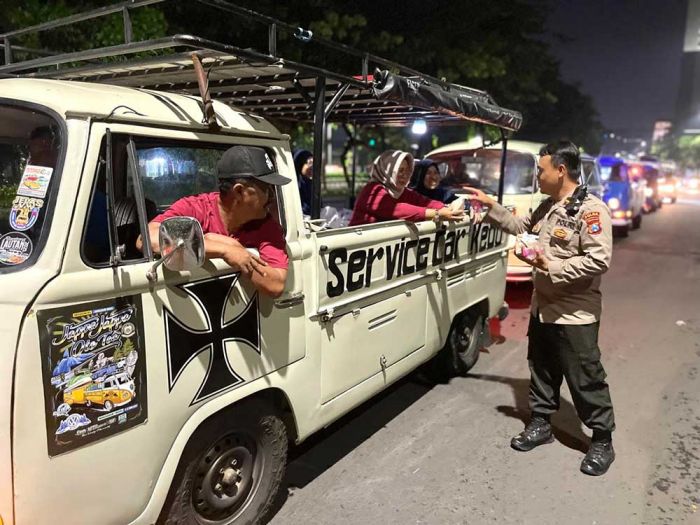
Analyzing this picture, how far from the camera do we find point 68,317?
74.2 inches

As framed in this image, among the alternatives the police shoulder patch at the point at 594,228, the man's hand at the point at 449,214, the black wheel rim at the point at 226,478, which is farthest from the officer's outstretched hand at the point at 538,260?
the black wheel rim at the point at 226,478

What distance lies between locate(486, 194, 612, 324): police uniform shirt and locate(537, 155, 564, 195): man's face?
4.3 inches

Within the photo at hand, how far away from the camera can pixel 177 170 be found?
2596 mm

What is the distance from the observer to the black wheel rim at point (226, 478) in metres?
2.54

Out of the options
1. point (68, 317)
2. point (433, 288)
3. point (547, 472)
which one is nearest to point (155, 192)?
point (68, 317)

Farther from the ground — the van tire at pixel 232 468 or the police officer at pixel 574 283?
the police officer at pixel 574 283

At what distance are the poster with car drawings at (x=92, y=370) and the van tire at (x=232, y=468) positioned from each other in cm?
42

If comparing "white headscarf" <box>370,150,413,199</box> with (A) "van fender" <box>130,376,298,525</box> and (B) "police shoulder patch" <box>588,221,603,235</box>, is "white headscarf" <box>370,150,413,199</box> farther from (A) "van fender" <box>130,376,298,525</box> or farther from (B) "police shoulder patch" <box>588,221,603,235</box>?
(A) "van fender" <box>130,376,298,525</box>

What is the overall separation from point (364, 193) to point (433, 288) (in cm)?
84

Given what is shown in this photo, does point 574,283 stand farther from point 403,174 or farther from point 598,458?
point 403,174

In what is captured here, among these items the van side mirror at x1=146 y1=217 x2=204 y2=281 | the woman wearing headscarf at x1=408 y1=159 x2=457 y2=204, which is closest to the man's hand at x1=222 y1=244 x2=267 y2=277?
the van side mirror at x1=146 y1=217 x2=204 y2=281

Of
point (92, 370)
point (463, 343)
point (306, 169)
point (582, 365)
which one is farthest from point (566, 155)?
point (306, 169)

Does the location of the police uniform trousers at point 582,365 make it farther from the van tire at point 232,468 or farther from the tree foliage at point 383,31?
the tree foliage at point 383,31

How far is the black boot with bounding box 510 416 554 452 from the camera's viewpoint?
12.5 ft
